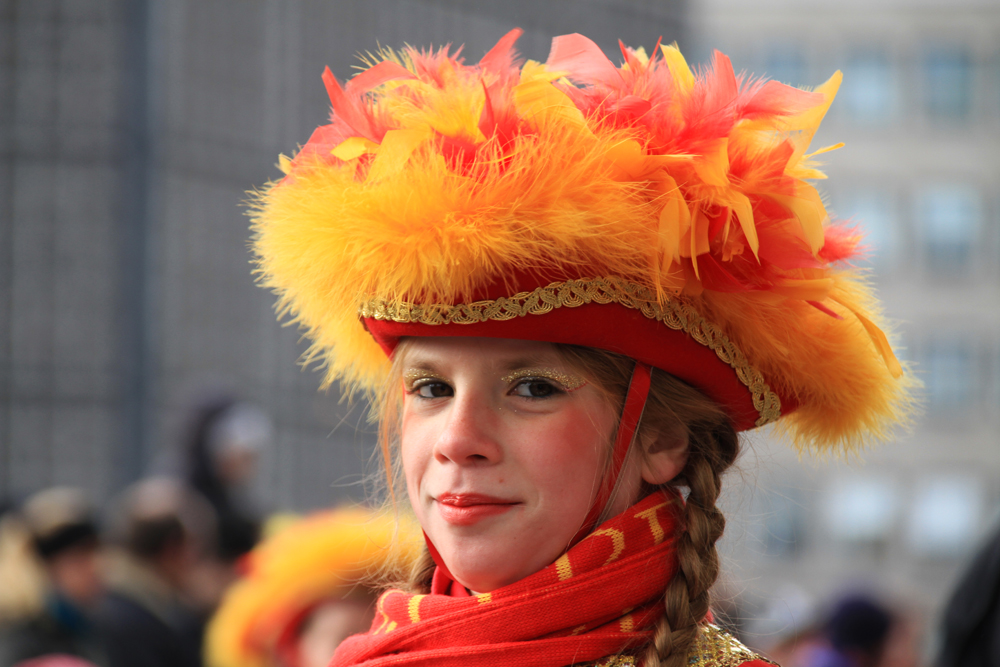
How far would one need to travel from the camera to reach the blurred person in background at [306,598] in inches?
123

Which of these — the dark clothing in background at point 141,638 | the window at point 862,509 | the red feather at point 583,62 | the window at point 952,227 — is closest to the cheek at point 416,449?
the red feather at point 583,62

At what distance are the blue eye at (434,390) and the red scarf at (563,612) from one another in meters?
0.32

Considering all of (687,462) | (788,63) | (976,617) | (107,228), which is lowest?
(976,617)

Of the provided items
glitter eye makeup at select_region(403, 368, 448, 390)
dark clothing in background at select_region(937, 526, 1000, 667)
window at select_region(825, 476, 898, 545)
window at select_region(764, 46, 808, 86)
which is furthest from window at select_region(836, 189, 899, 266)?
glitter eye makeup at select_region(403, 368, 448, 390)

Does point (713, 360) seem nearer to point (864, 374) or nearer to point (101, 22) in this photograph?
point (864, 374)

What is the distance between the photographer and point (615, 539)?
161cm

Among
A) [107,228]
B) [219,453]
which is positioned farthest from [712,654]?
[107,228]

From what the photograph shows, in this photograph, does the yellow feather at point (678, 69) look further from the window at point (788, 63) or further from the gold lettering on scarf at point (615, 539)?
the window at point (788, 63)

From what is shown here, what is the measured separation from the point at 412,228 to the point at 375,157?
0.53ft

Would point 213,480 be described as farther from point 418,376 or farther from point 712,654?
point 712,654

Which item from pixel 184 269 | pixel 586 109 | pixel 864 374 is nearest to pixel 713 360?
pixel 864 374

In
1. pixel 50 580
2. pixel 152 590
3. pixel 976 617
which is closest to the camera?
pixel 976 617

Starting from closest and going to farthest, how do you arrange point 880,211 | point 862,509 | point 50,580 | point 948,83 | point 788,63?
point 50,580
point 862,509
point 880,211
point 948,83
point 788,63

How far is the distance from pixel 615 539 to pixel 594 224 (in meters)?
0.49
